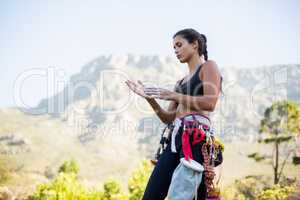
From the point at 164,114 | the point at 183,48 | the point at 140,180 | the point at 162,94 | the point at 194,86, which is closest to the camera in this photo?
the point at 162,94

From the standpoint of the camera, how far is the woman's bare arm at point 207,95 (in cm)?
299

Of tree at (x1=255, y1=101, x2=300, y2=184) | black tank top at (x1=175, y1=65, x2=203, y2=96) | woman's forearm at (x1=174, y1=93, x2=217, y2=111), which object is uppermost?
black tank top at (x1=175, y1=65, x2=203, y2=96)

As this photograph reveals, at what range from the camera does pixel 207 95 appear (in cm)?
303

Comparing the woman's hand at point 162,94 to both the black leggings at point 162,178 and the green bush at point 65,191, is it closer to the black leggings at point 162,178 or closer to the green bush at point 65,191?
the black leggings at point 162,178

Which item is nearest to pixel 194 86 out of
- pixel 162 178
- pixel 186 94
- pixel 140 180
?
pixel 186 94

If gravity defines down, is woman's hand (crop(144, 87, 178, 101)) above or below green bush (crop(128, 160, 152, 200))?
above

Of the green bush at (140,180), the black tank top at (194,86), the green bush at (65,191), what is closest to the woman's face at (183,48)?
the black tank top at (194,86)

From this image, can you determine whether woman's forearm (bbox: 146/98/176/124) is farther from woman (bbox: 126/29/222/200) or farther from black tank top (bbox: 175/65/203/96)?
black tank top (bbox: 175/65/203/96)

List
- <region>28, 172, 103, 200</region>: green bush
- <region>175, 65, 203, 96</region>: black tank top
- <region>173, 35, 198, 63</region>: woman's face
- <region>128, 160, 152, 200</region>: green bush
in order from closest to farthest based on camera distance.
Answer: <region>175, 65, 203, 96</region>: black tank top → <region>173, 35, 198, 63</region>: woman's face → <region>128, 160, 152, 200</region>: green bush → <region>28, 172, 103, 200</region>: green bush

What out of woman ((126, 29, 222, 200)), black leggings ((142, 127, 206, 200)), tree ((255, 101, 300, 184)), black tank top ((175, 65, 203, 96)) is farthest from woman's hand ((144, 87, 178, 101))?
tree ((255, 101, 300, 184))

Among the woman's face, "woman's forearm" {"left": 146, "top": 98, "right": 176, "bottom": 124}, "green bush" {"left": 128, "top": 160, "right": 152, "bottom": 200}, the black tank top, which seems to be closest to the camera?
the black tank top

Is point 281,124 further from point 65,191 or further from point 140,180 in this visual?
point 65,191

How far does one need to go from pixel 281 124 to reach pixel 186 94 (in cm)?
3049

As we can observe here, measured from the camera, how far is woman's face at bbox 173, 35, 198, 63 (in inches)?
134
